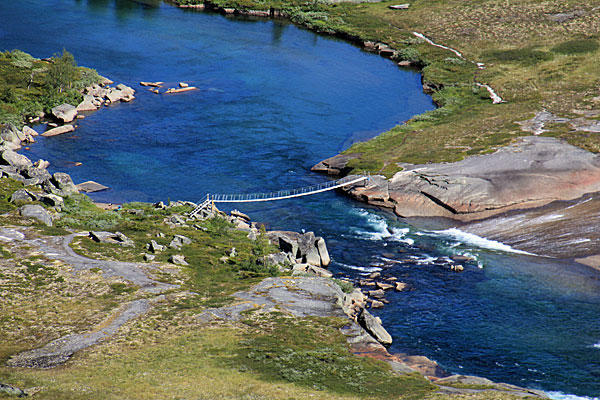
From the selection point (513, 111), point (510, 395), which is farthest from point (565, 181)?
point (510, 395)

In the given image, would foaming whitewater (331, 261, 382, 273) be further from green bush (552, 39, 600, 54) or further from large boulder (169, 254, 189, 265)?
green bush (552, 39, 600, 54)

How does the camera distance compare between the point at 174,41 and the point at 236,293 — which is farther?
the point at 174,41

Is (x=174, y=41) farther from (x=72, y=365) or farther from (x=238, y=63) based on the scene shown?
(x=72, y=365)

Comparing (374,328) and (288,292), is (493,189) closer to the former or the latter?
(374,328)

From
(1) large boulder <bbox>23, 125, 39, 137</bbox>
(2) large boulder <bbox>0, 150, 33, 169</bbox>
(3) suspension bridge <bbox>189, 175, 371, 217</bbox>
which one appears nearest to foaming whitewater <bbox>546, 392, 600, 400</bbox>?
(3) suspension bridge <bbox>189, 175, 371, 217</bbox>

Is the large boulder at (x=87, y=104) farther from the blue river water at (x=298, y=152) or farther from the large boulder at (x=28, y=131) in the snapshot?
the large boulder at (x=28, y=131)
